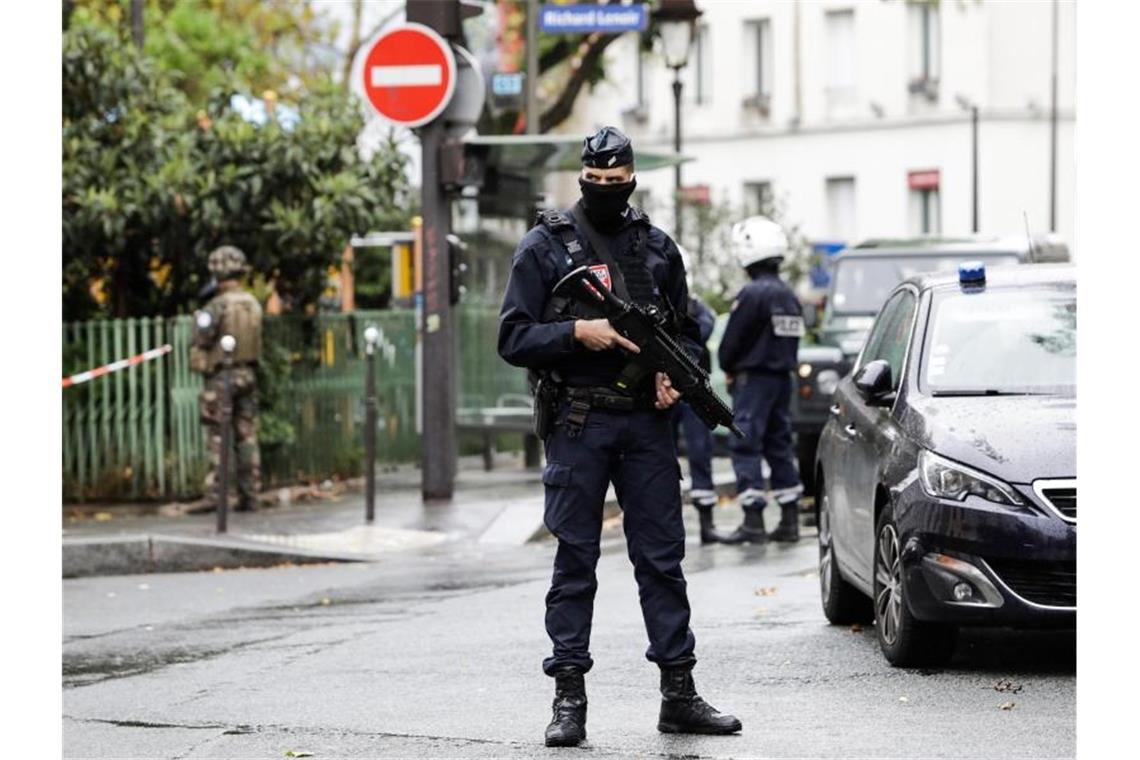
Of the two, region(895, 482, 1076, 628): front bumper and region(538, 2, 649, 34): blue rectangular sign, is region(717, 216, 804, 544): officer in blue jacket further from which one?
region(538, 2, 649, 34): blue rectangular sign

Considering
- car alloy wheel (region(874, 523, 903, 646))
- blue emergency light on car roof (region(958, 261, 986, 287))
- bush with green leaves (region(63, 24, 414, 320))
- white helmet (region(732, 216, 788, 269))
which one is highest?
bush with green leaves (region(63, 24, 414, 320))

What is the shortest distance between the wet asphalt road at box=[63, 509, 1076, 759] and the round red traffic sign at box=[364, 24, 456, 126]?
4.17 meters

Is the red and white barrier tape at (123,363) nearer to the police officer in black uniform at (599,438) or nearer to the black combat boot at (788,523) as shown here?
the black combat boot at (788,523)

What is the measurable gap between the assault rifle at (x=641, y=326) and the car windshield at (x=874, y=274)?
1213 cm

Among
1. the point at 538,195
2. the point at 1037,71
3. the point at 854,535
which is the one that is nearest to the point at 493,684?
the point at 854,535

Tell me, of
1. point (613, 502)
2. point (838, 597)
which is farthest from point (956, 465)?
point (613, 502)

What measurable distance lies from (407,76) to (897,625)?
8.13 metres

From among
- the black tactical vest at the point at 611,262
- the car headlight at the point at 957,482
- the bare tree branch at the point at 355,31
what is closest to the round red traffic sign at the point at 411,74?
the car headlight at the point at 957,482

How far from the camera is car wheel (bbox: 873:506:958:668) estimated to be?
8.70m

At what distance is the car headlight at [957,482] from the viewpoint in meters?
8.31

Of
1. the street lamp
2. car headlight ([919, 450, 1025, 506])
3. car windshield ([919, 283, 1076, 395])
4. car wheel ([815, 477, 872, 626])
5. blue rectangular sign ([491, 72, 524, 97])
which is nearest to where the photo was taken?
car headlight ([919, 450, 1025, 506])

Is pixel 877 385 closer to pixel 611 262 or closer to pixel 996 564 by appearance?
pixel 996 564

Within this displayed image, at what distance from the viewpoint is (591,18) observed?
2078cm

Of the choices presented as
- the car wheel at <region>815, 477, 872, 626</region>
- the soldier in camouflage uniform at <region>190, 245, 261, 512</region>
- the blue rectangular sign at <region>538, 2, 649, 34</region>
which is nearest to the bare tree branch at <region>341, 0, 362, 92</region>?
the blue rectangular sign at <region>538, 2, 649, 34</region>
